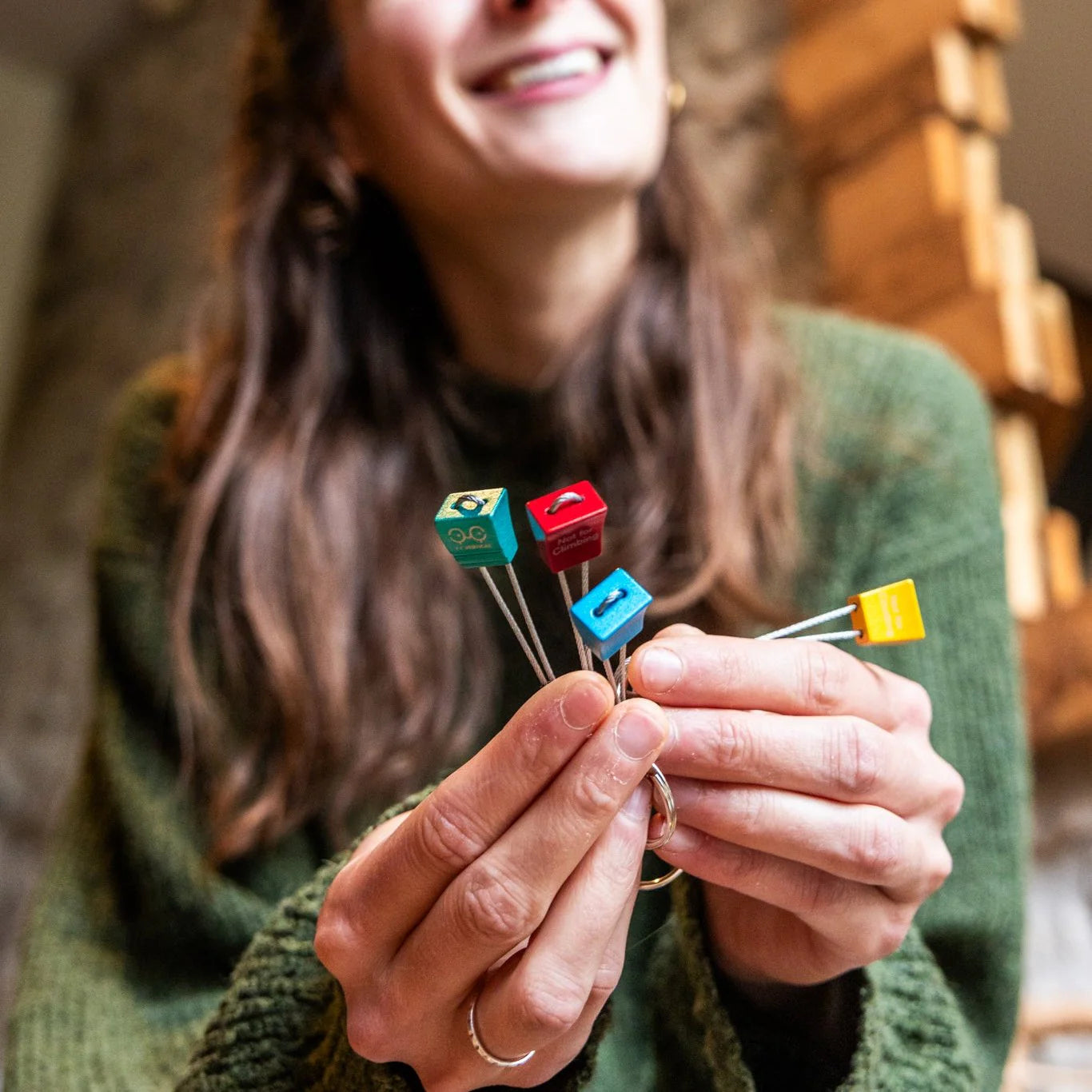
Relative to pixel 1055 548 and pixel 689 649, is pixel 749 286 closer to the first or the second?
pixel 1055 548

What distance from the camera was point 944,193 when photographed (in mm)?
816

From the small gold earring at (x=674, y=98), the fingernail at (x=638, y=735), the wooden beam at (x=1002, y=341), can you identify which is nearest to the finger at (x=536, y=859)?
the fingernail at (x=638, y=735)

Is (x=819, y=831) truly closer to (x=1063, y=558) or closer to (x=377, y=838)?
(x=377, y=838)

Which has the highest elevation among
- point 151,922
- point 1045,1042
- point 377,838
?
point 377,838

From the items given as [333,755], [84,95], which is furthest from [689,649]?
[84,95]

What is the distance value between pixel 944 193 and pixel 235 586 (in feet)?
1.82

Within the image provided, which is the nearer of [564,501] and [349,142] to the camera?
[564,501]

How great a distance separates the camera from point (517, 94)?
→ 527mm

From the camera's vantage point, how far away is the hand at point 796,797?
0.29m

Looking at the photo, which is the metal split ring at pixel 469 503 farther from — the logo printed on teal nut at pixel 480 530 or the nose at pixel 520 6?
the nose at pixel 520 6

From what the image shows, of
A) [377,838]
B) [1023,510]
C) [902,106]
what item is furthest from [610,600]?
[902,106]

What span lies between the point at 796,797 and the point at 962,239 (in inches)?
23.9

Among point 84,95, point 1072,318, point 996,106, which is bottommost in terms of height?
point 84,95

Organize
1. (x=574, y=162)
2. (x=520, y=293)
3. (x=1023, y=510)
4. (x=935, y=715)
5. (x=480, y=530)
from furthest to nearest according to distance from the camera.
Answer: (x=1023, y=510) → (x=520, y=293) → (x=574, y=162) → (x=935, y=715) → (x=480, y=530)
